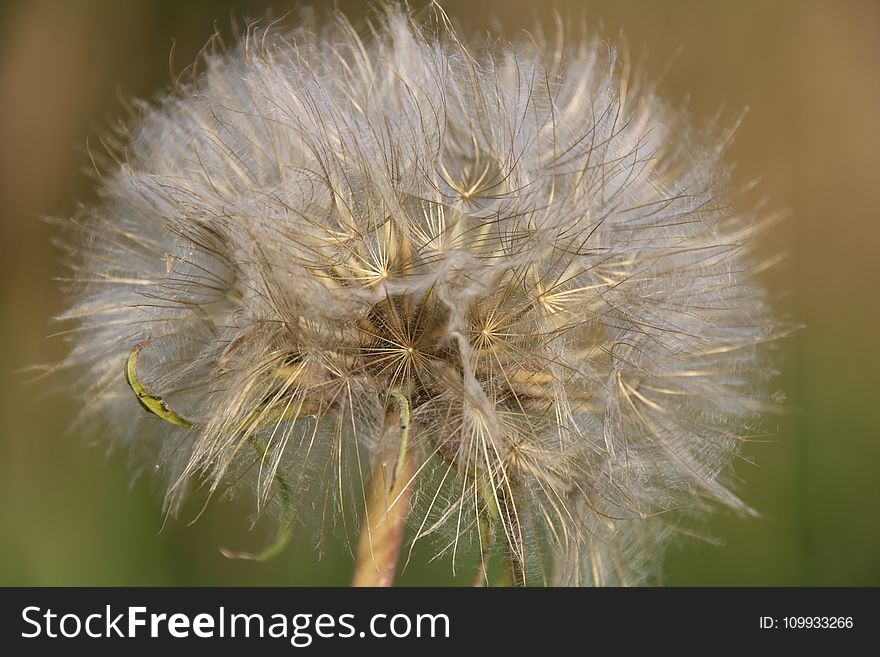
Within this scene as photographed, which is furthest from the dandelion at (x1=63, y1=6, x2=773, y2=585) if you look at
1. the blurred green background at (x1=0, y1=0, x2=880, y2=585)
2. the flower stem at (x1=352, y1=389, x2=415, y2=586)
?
the blurred green background at (x1=0, y1=0, x2=880, y2=585)

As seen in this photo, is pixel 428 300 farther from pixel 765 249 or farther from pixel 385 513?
pixel 765 249

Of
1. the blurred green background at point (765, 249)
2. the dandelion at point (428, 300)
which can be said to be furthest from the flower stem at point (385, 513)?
the blurred green background at point (765, 249)

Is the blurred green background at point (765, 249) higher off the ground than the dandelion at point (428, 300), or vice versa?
the blurred green background at point (765, 249)

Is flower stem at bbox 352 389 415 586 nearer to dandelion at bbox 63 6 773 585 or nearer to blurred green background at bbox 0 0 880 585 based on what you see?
dandelion at bbox 63 6 773 585

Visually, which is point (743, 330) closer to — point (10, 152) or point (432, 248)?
point (432, 248)

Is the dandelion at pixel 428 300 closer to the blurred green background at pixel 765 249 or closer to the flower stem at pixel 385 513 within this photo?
the flower stem at pixel 385 513

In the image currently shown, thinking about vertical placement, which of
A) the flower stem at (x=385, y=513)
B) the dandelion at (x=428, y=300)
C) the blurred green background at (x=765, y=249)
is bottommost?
the flower stem at (x=385, y=513)
